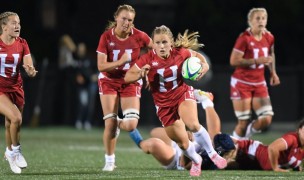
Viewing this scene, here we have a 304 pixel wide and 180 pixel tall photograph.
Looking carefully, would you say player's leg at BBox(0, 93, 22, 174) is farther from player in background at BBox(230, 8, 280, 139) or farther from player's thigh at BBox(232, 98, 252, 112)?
player's thigh at BBox(232, 98, 252, 112)

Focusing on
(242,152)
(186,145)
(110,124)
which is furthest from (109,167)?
(242,152)

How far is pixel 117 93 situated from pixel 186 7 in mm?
12702

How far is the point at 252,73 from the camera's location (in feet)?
46.8

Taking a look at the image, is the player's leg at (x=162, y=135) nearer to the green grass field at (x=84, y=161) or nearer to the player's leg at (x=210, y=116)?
the green grass field at (x=84, y=161)

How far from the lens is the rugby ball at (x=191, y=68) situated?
10.9 meters

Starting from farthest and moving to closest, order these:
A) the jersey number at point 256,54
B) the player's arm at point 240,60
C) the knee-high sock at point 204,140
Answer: the jersey number at point 256,54 → the player's arm at point 240,60 → the knee-high sock at point 204,140

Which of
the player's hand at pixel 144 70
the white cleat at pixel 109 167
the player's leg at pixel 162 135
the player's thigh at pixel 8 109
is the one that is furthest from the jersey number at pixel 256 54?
the player's thigh at pixel 8 109

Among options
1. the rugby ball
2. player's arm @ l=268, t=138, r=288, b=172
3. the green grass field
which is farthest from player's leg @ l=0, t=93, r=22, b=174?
player's arm @ l=268, t=138, r=288, b=172

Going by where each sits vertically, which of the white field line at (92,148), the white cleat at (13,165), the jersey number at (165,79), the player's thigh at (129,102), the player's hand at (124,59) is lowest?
the white field line at (92,148)

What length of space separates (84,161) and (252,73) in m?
2.75

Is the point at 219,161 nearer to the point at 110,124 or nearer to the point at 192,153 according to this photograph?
the point at 192,153

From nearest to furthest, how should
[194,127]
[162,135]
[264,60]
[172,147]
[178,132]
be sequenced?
1. [194,127]
2. [178,132]
3. [172,147]
4. [162,135]
5. [264,60]

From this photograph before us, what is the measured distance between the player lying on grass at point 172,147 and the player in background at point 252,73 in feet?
5.26

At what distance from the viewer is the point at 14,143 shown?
1155 centimetres
